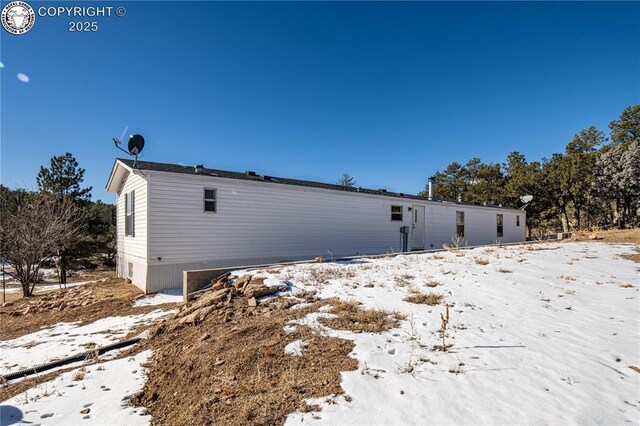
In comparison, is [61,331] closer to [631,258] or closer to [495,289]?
[495,289]

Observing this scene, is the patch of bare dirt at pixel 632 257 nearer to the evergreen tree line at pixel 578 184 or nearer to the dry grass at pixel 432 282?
the dry grass at pixel 432 282

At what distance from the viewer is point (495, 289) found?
20.5 ft

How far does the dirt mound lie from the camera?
8.84 ft

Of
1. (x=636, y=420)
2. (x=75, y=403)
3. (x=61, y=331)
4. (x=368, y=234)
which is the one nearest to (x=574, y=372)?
(x=636, y=420)

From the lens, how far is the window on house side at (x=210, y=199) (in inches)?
409

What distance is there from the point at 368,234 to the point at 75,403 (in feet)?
40.5

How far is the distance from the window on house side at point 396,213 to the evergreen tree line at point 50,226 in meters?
15.6

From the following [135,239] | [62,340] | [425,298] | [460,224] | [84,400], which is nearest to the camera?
[84,400]

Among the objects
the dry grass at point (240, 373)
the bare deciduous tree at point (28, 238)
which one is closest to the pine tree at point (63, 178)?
the bare deciduous tree at point (28, 238)

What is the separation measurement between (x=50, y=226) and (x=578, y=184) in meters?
36.1

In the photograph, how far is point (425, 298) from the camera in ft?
18.0

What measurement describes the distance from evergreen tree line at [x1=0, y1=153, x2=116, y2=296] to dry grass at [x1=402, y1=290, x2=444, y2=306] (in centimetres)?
1521

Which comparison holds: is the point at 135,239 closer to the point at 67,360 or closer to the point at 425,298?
the point at 67,360

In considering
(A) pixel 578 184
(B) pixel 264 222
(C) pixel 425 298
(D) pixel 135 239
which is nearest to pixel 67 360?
(C) pixel 425 298
